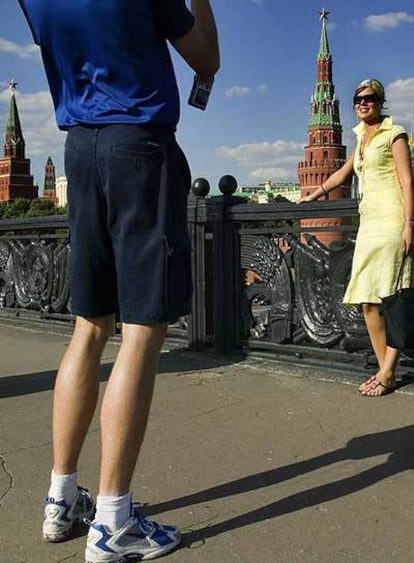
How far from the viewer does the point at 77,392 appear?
2.52 m

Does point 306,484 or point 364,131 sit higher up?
point 364,131

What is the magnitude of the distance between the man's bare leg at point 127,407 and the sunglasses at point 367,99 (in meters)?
2.64

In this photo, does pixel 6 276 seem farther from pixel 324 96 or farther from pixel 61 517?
pixel 324 96

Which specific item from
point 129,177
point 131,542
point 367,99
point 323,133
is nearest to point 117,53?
point 129,177

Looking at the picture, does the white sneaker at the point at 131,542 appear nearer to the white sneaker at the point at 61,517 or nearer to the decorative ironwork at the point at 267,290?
the white sneaker at the point at 61,517

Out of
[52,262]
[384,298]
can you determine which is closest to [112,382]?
[384,298]

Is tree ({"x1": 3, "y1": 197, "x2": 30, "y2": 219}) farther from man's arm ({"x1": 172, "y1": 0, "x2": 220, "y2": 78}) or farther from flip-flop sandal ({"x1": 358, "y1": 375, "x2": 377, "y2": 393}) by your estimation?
man's arm ({"x1": 172, "y1": 0, "x2": 220, "y2": 78})

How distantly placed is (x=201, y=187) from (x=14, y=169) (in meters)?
138

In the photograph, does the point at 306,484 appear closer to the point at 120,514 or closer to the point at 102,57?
the point at 120,514

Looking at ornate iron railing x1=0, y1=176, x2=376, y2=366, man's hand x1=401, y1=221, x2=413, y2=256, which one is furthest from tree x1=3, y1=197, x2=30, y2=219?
man's hand x1=401, y1=221, x2=413, y2=256

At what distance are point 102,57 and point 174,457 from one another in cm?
187

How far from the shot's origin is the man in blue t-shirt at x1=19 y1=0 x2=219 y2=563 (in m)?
2.28

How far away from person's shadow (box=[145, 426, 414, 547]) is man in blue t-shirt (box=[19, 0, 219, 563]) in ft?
0.99

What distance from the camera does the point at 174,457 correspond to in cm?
333
